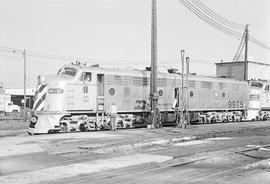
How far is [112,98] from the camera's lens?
22.7 meters

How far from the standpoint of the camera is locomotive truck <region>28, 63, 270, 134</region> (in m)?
20.3

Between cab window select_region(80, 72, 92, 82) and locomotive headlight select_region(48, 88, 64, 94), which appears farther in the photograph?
cab window select_region(80, 72, 92, 82)

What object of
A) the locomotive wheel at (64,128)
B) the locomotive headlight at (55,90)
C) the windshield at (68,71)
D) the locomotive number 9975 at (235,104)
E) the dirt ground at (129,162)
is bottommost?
the dirt ground at (129,162)

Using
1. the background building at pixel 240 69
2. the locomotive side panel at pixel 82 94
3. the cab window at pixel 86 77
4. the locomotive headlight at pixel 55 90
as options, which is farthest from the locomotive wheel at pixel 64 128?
the background building at pixel 240 69

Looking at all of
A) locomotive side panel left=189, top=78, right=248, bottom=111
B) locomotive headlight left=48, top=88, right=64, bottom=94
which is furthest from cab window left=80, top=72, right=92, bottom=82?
locomotive side panel left=189, top=78, right=248, bottom=111

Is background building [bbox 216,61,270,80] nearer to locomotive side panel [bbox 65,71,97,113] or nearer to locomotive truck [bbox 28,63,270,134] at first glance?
locomotive truck [bbox 28,63,270,134]

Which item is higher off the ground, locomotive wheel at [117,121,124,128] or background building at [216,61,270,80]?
background building at [216,61,270,80]

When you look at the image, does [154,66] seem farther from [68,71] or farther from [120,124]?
[68,71]

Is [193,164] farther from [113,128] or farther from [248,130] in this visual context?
[248,130]

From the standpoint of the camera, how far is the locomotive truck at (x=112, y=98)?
20.3 meters

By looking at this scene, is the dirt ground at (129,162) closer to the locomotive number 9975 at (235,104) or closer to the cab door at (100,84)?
the cab door at (100,84)

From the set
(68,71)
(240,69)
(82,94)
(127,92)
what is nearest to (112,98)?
(127,92)

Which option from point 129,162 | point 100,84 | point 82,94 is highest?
point 100,84

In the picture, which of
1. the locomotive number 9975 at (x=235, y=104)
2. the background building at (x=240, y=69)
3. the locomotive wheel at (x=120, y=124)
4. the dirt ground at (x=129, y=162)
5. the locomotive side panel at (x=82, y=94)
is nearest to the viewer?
the dirt ground at (x=129, y=162)
